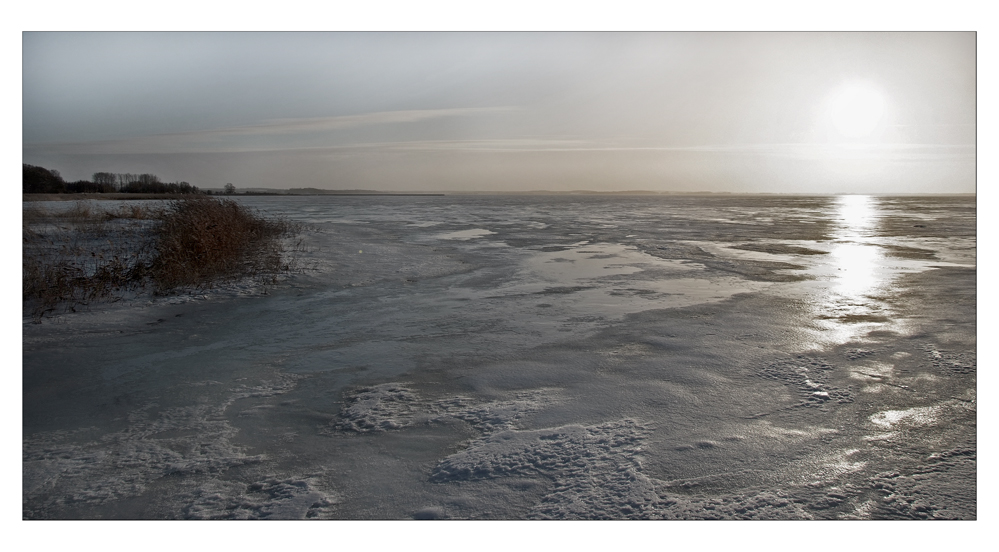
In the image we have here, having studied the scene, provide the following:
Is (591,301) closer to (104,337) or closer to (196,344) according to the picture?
(196,344)

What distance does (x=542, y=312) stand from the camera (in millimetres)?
6961

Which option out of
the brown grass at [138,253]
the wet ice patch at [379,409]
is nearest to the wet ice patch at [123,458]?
the wet ice patch at [379,409]

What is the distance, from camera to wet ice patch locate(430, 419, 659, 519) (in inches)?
111

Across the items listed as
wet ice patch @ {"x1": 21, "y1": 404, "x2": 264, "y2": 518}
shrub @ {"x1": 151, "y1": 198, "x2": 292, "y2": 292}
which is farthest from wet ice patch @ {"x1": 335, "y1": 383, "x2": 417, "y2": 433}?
shrub @ {"x1": 151, "y1": 198, "x2": 292, "y2": 292}

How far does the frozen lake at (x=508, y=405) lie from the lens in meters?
2.92

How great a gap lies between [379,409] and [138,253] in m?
7.83

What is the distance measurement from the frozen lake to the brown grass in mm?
972

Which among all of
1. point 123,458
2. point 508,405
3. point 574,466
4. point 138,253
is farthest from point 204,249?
point 574,466

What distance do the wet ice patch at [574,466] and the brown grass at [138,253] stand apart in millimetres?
Answer: 5111

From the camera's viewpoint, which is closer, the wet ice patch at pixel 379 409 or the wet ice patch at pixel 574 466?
the wet ice patch at pixel 574 466

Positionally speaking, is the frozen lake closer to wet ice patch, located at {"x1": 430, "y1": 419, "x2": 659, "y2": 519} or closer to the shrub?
wet ice patch, located at {"x1": 430, "y1": 419, "x2": 659, "y2": 519}

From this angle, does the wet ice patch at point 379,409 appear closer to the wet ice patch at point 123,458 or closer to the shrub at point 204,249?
the wet ice patch at point 123,458

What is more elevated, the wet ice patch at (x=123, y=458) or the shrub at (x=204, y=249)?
the shrub at (x=204, y=249)
